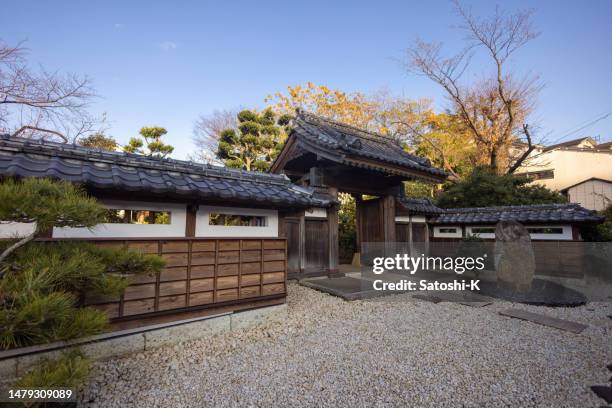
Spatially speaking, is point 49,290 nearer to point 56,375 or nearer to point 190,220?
point 56,375

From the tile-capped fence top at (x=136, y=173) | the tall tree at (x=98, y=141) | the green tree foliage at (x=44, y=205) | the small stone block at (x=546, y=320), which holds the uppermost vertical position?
the tall tree at (x=98, y=141)

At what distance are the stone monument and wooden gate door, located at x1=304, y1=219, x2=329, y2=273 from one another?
15.5 ft

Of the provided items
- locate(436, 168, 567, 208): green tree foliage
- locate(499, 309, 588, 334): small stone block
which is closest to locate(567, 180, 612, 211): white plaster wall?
locate(436, 168, 567, 208): green tree foliage

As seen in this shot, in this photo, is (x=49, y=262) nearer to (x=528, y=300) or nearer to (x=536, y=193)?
(x=528, y=300)

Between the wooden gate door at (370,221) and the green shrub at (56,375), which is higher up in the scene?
the wooden gate door at (370,221)

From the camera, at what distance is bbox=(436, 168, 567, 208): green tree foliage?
12719 millimetres

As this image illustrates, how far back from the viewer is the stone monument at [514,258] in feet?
23.1

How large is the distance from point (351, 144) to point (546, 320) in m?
5.47

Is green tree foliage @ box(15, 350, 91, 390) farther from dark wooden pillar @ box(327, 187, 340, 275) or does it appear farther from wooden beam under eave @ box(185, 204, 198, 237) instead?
dark wooden pillar @ box(327, 187, 340, 275)

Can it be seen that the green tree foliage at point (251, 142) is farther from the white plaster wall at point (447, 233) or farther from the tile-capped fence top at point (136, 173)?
the tile-capped fence top at point (136, 173)

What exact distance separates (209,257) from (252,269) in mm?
825

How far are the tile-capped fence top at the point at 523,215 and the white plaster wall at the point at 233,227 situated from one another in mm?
8788

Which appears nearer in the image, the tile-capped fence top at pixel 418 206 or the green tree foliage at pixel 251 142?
the tile-capped fence top at pixel 418 206

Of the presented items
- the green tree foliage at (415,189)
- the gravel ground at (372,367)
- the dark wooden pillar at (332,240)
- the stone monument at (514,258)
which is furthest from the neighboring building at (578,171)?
the gravel ground at (372,367)
